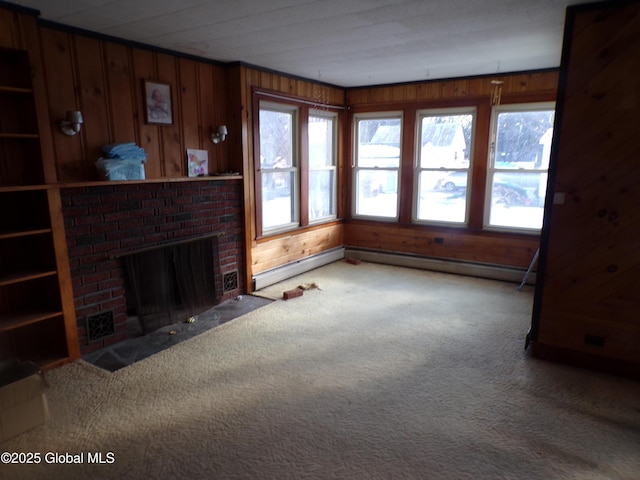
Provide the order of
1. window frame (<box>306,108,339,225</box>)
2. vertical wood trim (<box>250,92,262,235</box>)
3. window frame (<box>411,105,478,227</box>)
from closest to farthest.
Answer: vertical wood trim (<box>250,92,262,235</box>) < window frame (<box>411,105,478,227</box>) < window frame (<box>306,108,339,225</box>)

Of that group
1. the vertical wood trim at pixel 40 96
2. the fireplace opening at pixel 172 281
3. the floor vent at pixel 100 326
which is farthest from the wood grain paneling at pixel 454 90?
the floor vent at pixel 100 326

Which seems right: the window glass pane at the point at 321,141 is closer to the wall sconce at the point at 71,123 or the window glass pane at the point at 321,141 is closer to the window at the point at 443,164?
the window at the point at 443,164

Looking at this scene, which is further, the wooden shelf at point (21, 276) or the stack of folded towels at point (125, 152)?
the stack of folded towels at point (125, 152)

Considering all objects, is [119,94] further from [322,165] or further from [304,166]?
[322,165]

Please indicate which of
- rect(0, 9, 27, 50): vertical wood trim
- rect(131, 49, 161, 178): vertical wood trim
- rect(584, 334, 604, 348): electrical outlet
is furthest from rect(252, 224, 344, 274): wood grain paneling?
rect(584, 334, 604, 348): electrical outlet

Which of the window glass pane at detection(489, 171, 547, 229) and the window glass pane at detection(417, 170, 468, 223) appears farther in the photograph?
the window glass pane at detection(417, 170, 468, 223)

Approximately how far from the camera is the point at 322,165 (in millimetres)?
5750

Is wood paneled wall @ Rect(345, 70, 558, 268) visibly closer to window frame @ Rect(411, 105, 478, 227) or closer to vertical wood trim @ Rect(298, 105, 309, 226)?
window frame @ Rect(411, 105, 478, 227)

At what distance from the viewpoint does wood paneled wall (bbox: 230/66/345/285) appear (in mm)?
4254

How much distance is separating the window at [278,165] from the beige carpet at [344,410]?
1648mm

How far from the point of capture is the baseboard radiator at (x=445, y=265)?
5008 mm

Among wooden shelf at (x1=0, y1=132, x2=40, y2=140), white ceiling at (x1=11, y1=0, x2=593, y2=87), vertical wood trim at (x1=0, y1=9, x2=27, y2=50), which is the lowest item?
wooden shelf at (x1=0, y1=132, x2=40, y2=140)

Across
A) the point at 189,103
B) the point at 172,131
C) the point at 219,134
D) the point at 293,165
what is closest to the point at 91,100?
the point at 172,131

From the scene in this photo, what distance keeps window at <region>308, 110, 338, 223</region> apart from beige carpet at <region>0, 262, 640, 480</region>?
7.68ft
